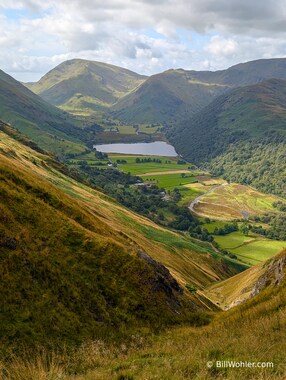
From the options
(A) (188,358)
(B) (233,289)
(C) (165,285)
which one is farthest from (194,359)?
(B) (233,289)

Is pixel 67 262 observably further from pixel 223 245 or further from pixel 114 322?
pixel 223 245

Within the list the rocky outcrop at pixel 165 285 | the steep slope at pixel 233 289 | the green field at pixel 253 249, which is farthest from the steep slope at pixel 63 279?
the green field at pixel 253 249

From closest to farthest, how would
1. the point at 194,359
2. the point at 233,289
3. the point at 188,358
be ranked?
the point at 194,359 < the point at 188,358 < the point at 233,289

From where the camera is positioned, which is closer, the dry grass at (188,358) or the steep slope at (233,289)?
the dry grass at (188,358)

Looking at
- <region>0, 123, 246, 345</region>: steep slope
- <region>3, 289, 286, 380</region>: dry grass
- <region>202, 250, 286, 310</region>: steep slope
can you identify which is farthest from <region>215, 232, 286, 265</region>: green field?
<region>3, 289, 286, 380</region>: dry grass

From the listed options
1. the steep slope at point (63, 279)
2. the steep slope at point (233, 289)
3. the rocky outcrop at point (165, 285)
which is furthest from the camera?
the steep slope at point (233, 289)

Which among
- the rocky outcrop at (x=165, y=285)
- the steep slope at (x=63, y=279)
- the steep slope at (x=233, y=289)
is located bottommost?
the steep slope at (x=233, y=289)

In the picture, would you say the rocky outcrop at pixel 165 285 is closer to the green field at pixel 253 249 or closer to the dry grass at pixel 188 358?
the dry grass at pixel 188 358

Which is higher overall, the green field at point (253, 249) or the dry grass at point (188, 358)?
the dry grass at point (188, 358)

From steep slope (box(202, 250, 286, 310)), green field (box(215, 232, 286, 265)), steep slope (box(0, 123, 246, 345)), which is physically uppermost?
steep slope (box(0, 123, 246, 345))

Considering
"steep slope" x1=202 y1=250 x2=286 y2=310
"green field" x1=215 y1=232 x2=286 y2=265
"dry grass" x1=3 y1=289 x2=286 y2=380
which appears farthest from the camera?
"green field" x1=215 y1=232 x2=286 y2=265

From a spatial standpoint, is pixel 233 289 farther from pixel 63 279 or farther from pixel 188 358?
pixel 188 358

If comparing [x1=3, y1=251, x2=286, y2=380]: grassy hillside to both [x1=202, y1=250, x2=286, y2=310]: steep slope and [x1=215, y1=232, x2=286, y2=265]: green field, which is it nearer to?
[x1=202, y1=250, x2=286, y2=310]: steep slope
